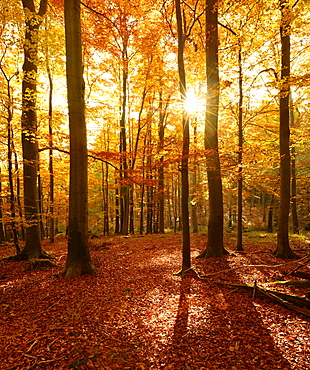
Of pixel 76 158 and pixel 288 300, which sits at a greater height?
pixel 76 158

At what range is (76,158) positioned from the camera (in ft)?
20.8

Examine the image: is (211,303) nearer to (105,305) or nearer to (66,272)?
(105,305)

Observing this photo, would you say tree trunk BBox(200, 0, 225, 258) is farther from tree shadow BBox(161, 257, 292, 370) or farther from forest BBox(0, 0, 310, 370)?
tree shadow BBox(161, 257, 292, 370)

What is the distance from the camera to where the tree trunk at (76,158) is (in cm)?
624

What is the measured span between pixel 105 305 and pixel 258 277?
13.9 feet

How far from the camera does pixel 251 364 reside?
286cm

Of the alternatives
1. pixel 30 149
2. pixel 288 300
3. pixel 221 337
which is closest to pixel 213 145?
pixel 288 300

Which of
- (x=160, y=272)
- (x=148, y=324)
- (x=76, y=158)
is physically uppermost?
(x=76, y=158)

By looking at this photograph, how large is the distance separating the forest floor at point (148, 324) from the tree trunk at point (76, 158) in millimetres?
704

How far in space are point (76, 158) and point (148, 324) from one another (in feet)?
15.4

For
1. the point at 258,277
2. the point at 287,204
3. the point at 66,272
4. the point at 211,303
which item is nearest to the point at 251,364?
the point at 211,303

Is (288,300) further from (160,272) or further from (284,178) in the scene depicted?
(284,178)

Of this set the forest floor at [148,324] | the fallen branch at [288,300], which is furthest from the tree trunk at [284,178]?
the fallen branch at [288,300]

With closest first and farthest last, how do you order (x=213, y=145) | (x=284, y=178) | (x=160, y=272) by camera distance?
1. (x=160, y=272)
2. (x=213, y=145)
3. (x=284, y=178)
